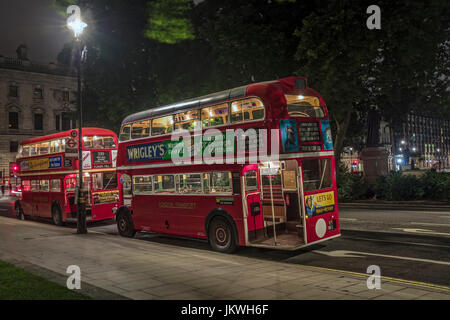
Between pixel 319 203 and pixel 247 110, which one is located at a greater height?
pixel 247 110

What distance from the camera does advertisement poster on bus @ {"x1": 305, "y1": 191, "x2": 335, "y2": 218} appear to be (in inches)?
407

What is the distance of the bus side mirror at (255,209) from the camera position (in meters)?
11.1

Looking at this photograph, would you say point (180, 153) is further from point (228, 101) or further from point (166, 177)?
point (228, 101)

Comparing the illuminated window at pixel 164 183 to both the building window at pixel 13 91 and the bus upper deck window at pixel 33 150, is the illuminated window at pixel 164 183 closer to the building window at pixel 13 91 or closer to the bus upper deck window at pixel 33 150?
the bus upper deck window at pixel 33 150

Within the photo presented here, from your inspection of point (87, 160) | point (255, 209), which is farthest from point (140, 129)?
point (255, 209)

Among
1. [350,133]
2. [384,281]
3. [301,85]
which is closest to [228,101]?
[301,85]

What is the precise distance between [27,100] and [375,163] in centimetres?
5582

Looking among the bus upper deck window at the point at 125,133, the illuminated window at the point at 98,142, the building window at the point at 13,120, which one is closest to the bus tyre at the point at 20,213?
the illuminated window at the point at 98,142

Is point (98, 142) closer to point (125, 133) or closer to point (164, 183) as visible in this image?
point (125, 133)

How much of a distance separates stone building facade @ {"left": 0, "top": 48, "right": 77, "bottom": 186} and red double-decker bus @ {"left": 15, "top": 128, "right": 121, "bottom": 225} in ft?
132

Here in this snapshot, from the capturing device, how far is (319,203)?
10648 millimetres

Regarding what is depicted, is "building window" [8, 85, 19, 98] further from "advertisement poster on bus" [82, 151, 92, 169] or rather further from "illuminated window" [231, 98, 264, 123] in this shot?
"illuminated window" [231, 98, 264, 123]

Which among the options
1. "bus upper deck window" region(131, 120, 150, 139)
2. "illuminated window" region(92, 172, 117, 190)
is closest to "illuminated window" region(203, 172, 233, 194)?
"bus upper deck window" region(131, 120, 150, 139)

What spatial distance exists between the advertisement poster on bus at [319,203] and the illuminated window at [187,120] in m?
4.10
